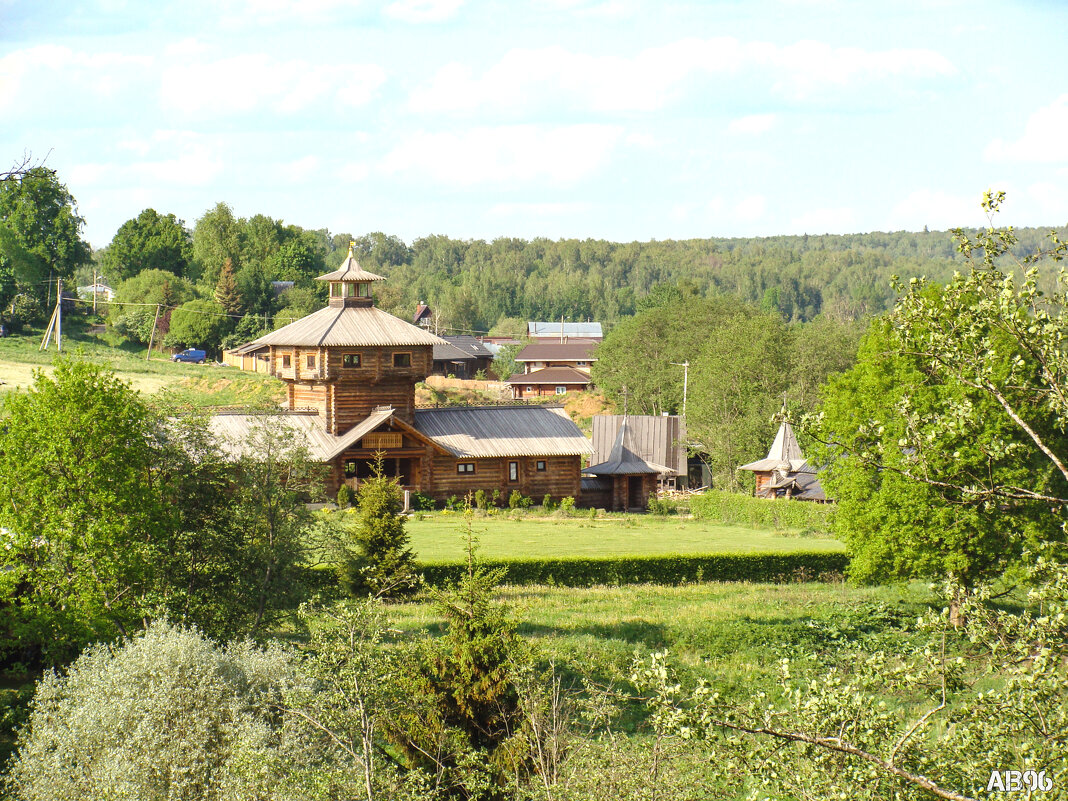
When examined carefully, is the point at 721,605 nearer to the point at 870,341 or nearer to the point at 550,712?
the point at 870,341

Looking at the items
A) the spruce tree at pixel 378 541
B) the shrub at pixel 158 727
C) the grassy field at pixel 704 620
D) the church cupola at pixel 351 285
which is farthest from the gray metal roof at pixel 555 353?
the shrub at pixel 158 727

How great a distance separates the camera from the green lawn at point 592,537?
33188 mm

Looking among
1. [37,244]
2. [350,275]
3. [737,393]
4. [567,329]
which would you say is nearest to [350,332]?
[350,275]

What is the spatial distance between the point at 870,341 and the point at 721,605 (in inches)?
325

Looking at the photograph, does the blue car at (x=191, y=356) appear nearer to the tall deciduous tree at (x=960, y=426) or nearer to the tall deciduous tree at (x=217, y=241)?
the tall deciduous tree at (x=217, y=241)

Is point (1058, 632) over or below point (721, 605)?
over

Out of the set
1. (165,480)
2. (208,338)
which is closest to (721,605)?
(165,480)

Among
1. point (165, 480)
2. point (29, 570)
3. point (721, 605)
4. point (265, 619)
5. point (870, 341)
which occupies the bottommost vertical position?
point (721, 605)

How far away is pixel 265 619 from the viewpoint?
64.8 ft

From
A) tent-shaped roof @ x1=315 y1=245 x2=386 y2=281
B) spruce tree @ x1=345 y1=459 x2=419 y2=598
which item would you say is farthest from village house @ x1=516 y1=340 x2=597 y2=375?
spruce tree @ x1=345 y1=459 x2=419 y2=598

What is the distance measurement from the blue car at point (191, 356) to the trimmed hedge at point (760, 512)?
4593cm

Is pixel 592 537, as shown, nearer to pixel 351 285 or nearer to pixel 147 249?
pixel 351 285

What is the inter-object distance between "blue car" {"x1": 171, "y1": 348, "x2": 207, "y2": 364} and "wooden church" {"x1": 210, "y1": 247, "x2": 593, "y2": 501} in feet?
116

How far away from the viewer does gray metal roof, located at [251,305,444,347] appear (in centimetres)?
4353
